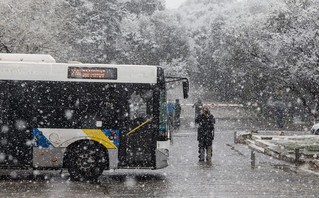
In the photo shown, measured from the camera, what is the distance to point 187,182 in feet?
37.0

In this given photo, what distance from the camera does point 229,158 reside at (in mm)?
16812

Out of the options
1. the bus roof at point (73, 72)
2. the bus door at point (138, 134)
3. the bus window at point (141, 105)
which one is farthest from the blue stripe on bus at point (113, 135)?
the bus roof at point (73, 72)

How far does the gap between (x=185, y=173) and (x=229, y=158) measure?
14.1 ft

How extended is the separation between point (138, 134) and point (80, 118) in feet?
4.66

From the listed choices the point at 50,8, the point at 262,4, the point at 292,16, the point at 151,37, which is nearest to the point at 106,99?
the point at 50,8

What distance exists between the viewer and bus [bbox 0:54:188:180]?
11.4 m

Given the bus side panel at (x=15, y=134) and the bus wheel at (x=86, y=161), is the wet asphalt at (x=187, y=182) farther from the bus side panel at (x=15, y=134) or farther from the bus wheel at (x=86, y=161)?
the bus side panel at (x=15, y=134)

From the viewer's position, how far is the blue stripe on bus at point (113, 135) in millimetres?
11484

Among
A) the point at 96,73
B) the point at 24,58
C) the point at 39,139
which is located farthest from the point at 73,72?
the point at 39,139

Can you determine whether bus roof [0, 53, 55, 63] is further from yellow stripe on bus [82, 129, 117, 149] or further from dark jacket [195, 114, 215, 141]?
dark jacket [195, 114, 215, 141]

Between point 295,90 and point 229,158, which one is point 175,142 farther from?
point 295,90

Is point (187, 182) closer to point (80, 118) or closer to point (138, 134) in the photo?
point (138, 134)

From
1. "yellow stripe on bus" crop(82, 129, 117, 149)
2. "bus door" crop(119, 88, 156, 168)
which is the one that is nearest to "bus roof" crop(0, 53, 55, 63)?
"yellow stripe on bus" crop(82, 129, 117, 149)

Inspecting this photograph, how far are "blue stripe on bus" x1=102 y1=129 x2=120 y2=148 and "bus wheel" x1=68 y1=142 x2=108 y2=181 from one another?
13.0 inches
